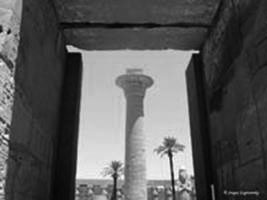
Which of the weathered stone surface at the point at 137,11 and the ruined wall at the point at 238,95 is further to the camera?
the weathered stone surface at the point at 137,11

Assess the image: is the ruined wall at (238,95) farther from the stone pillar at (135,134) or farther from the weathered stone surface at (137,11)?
the stone pillar at (135,134)

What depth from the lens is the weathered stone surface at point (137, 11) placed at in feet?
13.0

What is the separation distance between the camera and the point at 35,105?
10.2 ft

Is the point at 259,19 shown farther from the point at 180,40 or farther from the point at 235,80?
the point at 180,40

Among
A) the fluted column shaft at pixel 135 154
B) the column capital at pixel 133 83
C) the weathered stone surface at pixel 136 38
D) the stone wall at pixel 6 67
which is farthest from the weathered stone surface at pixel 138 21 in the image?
the column capital at pixel 133 83

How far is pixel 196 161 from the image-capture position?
4.61 m

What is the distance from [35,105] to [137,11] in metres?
1.94

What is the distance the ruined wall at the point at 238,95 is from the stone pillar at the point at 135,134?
1633 cm

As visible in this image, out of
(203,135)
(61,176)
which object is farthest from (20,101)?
(203,135)

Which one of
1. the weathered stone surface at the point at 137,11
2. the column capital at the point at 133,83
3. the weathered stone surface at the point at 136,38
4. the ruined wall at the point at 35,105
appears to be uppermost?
the column capital at the point at 133,83

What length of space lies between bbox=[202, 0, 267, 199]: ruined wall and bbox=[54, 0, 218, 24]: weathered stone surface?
0.28 metres

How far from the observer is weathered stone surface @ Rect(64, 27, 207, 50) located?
453 centimetres

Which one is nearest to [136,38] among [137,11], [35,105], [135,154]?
[137,11]

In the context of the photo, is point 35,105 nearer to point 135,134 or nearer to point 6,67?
point 6,67
